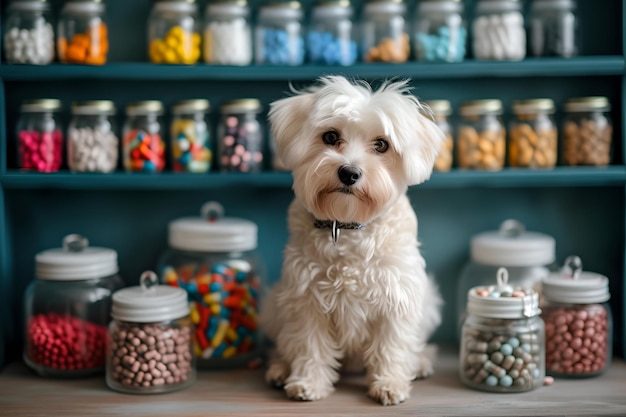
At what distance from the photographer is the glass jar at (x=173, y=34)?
2432mm

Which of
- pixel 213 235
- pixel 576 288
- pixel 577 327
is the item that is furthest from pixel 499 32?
pixel 213 235

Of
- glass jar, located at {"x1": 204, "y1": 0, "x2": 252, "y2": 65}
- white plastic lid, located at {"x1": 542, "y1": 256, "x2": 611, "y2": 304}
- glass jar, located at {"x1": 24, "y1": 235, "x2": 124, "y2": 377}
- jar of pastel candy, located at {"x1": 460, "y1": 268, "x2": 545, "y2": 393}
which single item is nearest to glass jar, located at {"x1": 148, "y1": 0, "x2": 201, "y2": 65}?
glass jar, located at {"x1": 204, "y1": 0, "x2": 252, "y2": 65}

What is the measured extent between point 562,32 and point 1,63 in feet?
5.54

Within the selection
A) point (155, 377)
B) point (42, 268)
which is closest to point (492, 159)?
point (155, 377)

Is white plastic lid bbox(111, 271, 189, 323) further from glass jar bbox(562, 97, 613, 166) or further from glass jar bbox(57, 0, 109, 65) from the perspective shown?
glass jar bbox(562, 97, 613, 166)

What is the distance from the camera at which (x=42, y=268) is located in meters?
2.33

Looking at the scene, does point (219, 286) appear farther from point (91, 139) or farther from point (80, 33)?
point (80, 33)

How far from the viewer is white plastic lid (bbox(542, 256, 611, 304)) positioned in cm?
227

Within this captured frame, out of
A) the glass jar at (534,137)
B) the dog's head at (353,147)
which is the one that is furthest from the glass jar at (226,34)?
the glass jar at (534,137)

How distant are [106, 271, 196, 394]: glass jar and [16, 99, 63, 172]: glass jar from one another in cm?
51

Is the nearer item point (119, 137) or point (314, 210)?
point (314, 210)

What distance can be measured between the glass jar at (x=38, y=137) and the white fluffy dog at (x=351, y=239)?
78 centimetres

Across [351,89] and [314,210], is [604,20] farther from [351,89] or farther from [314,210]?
[314,210]

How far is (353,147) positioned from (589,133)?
0.86 metres
